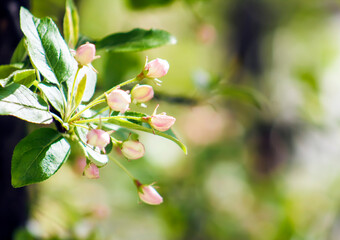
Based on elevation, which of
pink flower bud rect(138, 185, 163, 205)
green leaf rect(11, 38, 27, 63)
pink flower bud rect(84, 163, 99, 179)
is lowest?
pink flower bud rect(138, 185, 163, 205)

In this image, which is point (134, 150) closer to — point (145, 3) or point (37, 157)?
point (37, 157)

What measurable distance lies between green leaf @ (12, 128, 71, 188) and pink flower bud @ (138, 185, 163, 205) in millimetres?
122

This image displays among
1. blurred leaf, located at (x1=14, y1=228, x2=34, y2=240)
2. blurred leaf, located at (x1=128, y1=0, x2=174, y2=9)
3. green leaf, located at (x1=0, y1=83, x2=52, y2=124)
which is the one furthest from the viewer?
blurred leaf, located at (x1=128, y1=0, x2=174, y2=9)

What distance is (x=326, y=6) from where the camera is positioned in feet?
7.76

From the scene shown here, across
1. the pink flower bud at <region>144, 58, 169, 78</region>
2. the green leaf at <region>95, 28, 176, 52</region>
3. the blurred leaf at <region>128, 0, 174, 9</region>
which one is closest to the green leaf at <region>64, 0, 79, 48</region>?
the green leaf at <region>95, 28, 176, 52</region>

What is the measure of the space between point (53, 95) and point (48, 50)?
0.05m

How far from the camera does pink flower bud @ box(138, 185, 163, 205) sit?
0.47m

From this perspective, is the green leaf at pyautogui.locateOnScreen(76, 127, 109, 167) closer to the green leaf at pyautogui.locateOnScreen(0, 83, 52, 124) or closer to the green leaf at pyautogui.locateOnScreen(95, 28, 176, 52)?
the green leaf at pyautogui.locateOnScreen(0, 83, 52, 124)

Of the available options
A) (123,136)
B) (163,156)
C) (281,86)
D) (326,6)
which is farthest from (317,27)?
(123,136)

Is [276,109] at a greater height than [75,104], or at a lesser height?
lesser

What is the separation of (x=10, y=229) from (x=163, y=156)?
3.56 feet

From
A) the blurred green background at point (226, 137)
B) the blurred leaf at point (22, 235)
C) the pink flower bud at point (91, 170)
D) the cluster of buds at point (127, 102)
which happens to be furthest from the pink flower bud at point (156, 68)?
the blurred leaf at point (22, 235)

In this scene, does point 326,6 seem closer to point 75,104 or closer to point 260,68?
point 260,68

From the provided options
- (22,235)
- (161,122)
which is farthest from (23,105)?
(22,235)
